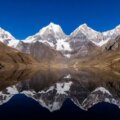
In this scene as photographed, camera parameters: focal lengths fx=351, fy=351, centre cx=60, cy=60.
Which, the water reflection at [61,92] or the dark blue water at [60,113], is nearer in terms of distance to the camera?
the dark blue water at [60,113]

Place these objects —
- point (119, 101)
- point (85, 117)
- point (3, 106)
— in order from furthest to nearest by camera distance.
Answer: point (119, 101)
point (3, 106)
point (85, 117)

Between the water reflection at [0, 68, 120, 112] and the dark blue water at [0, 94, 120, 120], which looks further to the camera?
the water reflection at [0, 68, 120, 112]

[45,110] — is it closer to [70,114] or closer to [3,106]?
[70,114]

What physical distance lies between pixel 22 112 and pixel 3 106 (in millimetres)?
6334

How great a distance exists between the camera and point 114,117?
3988 cm

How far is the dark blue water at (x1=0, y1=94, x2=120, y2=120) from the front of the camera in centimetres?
3931

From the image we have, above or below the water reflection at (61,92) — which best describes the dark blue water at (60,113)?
below

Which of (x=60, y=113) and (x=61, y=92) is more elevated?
(x=61, y=92)

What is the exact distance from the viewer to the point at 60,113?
42.6m

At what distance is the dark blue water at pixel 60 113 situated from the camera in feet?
129

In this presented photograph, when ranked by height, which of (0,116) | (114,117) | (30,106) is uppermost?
(30,106)

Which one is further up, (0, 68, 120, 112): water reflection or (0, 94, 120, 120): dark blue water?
(0, 68, 120, 112): water reflection

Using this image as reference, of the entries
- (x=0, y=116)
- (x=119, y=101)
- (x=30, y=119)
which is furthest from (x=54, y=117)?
(x=119, y=101)

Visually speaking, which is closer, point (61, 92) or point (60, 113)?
point (60, 113)
